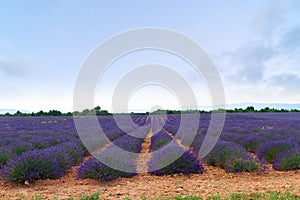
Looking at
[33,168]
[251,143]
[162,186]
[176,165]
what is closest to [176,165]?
[176,165]

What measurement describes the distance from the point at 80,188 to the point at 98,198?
89cm

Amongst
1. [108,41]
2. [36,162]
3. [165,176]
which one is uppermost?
[108,41]

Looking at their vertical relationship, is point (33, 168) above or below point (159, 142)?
below

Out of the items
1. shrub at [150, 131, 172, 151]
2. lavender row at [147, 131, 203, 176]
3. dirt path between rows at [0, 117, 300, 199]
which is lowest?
dirt path between rows at [0, 117, 300, 199]

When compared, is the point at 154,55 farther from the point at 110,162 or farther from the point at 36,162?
the point at 36,162

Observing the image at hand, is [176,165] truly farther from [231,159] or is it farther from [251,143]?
[251,143]

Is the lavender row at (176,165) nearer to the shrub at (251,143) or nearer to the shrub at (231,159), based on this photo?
the shrub at (231,159)

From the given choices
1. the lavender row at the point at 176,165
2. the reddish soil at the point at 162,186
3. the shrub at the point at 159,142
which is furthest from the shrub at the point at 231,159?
the shrub at the point at 159,142

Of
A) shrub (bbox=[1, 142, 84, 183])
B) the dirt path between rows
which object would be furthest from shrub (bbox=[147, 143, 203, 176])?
shrub (bbox=[1, 142, 84, 183])

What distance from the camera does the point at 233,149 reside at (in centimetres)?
612

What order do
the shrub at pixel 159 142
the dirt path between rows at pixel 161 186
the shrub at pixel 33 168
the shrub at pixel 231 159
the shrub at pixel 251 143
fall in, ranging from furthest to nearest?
the shrub at pixel 251 143 → the shrub at pixel 159 142 → the shrub at pixel 231 159 → the shrub at pixel 33 168 → the dirt path between rows at pixel 161 186

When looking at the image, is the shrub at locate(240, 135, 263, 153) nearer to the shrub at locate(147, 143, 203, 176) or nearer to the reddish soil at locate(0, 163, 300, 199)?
the reddish soil at locate(0, 163, 300, 199)

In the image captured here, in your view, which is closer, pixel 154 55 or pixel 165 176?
pixel 165 176

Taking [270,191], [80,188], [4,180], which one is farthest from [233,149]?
[4,180]
